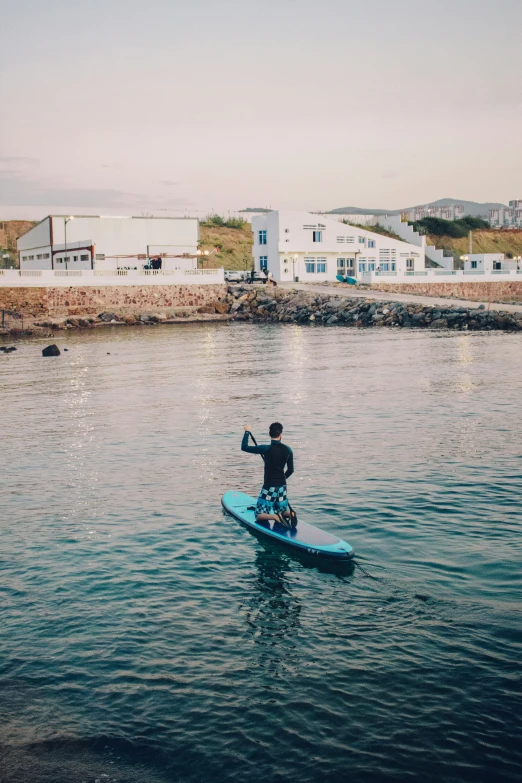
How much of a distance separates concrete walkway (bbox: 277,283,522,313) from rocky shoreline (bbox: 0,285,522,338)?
1734 millimetres

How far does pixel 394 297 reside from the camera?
78.6 meters

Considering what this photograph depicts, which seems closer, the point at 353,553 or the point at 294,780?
the point at 294,780

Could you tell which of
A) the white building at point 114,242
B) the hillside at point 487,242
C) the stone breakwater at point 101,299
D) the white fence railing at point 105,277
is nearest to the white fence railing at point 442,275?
the white fence railing at point 105,277

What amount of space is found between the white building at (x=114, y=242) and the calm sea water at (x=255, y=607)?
61.3 meters

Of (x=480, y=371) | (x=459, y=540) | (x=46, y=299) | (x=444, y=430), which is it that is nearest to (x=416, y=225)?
(x=46, y=299)

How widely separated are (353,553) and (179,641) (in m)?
3.69

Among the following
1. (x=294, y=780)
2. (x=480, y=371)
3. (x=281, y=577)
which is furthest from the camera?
(x=480, y=371)

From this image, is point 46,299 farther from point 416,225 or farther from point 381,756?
point 416,225

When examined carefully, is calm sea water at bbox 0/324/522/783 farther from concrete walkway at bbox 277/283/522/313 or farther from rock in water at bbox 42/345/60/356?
concrete walkway at bbox 277/283/522/313

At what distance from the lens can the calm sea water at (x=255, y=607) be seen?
27.7 ft

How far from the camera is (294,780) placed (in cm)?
790

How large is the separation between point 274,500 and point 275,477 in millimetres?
507

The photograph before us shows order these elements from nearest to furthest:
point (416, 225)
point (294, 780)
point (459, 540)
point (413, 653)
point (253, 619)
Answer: point (294, 780), point (413, 653), point (253, 619), point (459, 540), point (416, 225)

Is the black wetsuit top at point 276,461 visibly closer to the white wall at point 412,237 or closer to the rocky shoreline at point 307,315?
the rocky shoreline at point 307,315
